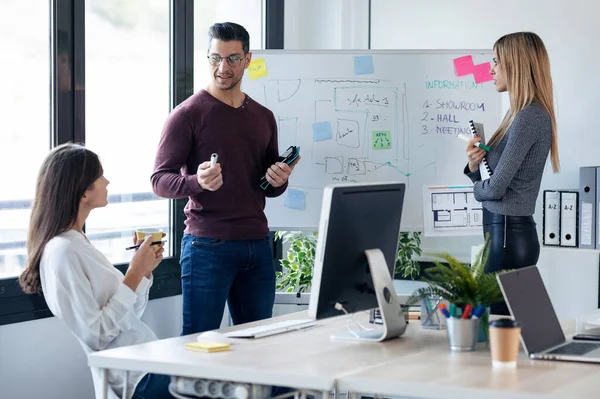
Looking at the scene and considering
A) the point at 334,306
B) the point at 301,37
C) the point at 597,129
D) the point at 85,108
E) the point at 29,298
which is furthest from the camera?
the point at 301,37

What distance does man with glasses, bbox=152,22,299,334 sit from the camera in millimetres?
3270

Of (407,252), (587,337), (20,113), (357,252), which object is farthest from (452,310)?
(407,252)

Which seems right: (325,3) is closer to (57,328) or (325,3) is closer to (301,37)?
(301,37)

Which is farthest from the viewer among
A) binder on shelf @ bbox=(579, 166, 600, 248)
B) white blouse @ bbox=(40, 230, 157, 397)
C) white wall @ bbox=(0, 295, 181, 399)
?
binder on shelf @ bbox=(579, 166, 600, 248)

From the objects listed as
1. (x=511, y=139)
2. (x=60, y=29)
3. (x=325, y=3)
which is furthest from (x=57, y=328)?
(x=325, y=3)

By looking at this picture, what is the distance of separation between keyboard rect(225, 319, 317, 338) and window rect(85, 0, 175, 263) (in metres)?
1.47

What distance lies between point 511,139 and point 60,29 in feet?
6.02

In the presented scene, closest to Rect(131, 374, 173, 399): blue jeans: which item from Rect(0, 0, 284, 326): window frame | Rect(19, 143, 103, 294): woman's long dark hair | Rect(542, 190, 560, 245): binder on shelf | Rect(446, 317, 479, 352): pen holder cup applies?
Rect(19, 143, 103, 294): woman's long dark hair

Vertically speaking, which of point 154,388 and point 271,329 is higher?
point 271,329

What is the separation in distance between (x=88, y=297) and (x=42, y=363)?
3.30 feet

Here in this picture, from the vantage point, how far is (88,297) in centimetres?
246

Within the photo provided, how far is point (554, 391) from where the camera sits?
1731mm

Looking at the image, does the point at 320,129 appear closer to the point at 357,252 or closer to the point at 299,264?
the point at 299,264

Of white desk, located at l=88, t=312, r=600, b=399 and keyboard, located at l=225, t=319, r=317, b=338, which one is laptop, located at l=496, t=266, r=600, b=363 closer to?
white desk, located at l=88, t=312, r=600, b=399
